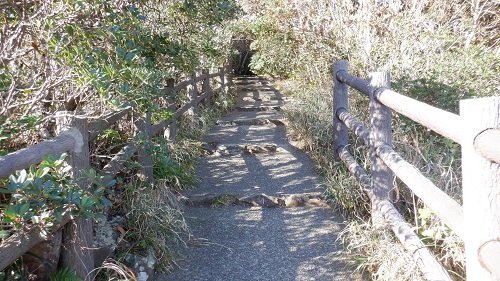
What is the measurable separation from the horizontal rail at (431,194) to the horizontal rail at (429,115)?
12.6 inches

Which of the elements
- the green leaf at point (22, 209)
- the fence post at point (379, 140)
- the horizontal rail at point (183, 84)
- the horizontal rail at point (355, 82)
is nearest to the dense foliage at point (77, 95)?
the green leaf at point (22, 209)

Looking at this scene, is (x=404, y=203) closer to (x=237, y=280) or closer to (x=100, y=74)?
(x=237, y=280)

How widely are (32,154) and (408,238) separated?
82.9 inches

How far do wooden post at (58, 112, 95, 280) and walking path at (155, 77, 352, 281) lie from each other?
0.66 metres

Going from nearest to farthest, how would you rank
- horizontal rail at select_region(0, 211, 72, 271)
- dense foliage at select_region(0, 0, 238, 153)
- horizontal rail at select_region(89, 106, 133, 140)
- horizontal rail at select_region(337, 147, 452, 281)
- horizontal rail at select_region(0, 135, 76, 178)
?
horizontal rail at select_region(0, 135, 76, 178), horizontal rail at select_region(0, 211, 72, 271), horizontal rail at select_region(337, 147, 452, 281), dense foliage at select_region(0, 0, 238, 153), horizontal rail at select_region(89, 106, 133, 140)

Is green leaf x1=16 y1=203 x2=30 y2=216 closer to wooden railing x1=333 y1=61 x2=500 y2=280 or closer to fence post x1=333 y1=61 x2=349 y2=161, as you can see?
wooden railing x1=333 y1=61 x2=500 y2=280

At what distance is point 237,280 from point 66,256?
1152 millimetres

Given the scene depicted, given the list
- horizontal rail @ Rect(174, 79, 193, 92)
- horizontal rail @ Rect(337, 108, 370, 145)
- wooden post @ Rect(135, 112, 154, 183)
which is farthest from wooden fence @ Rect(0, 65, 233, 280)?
horizontal rail @ Rect(174, 79, 193, 92)

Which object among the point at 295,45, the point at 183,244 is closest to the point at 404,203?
the point at 183,244

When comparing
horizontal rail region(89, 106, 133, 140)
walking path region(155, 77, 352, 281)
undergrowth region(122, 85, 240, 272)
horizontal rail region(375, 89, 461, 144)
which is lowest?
walking path region(155, 77, 352, 281)

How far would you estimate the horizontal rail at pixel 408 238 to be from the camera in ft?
8.28

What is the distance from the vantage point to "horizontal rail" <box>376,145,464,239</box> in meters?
2.19

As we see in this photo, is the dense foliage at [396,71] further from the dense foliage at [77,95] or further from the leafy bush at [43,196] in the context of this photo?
the leafy bush at [43,196]

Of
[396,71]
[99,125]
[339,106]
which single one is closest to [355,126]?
[339,106]
